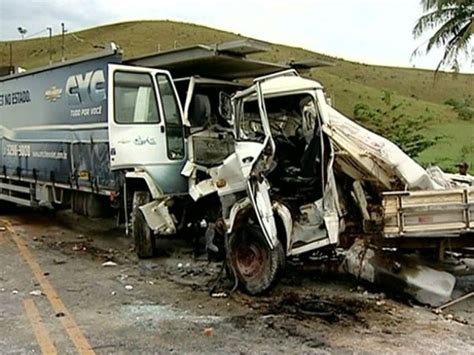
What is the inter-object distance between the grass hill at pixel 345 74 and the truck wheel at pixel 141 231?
2242 centimetres

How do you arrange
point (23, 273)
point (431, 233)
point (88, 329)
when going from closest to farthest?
1. point (88, 329)
2. point (431, 233)
3. point (23, 273)

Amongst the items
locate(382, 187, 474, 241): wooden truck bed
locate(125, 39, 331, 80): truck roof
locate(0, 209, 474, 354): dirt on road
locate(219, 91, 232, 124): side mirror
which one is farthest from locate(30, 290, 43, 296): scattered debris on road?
locate(382, 187, 474, 241): wooden truck bed

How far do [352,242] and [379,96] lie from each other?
43.1 meters

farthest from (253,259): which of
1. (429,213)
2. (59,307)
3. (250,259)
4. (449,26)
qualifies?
(449,26)

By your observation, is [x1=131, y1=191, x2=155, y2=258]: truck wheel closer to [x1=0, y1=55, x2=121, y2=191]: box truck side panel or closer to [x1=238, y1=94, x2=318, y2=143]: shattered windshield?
[x1=0, y1=55, x2=121, y2=191]: box truck side panel

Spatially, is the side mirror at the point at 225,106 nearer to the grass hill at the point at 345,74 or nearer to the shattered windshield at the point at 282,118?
the shattered windshield at the point at 282,118

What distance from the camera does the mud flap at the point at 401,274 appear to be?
24.9ft

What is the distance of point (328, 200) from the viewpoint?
7.80 meters

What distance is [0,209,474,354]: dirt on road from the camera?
6.26 m

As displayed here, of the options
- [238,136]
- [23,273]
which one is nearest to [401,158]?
[238,136]

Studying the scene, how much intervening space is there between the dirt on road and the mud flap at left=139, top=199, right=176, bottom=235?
53 centimetres

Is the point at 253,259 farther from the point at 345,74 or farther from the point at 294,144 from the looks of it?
the point at 345,74

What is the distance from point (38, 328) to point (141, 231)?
3983mm

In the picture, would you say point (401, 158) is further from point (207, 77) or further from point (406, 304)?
point (207, 77)
